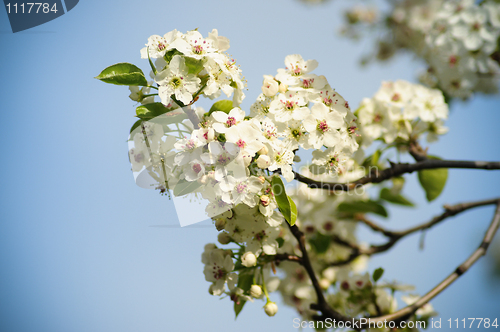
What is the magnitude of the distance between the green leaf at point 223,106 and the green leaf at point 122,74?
29 centimetres

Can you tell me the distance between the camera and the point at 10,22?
189cm

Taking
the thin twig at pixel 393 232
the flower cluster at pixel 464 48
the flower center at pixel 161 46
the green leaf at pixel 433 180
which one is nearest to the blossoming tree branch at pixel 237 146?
the flower center at pixel 161 46

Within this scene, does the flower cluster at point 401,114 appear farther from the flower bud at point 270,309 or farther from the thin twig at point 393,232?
the flower bud at point 270,309

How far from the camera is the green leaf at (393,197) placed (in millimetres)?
2629

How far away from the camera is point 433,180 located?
219cm

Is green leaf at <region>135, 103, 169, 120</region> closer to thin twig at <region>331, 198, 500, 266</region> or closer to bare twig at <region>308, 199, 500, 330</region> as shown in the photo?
bare twig at <region>308, 199, 500, 330</region>

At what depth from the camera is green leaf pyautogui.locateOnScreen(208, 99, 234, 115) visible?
1.33 m

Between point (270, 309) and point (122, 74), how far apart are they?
47.2 inches

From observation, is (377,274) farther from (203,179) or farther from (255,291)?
(203,179)

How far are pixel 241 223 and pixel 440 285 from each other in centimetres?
115

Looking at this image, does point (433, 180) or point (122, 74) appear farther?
point (433, 180)

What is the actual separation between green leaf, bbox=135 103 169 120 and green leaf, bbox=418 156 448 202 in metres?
1.68

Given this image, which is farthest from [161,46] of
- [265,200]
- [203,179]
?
[265,200]

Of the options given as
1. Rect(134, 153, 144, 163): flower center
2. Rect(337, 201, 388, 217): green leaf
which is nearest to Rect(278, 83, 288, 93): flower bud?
Rect(134, 153, 144, 163): flower center
